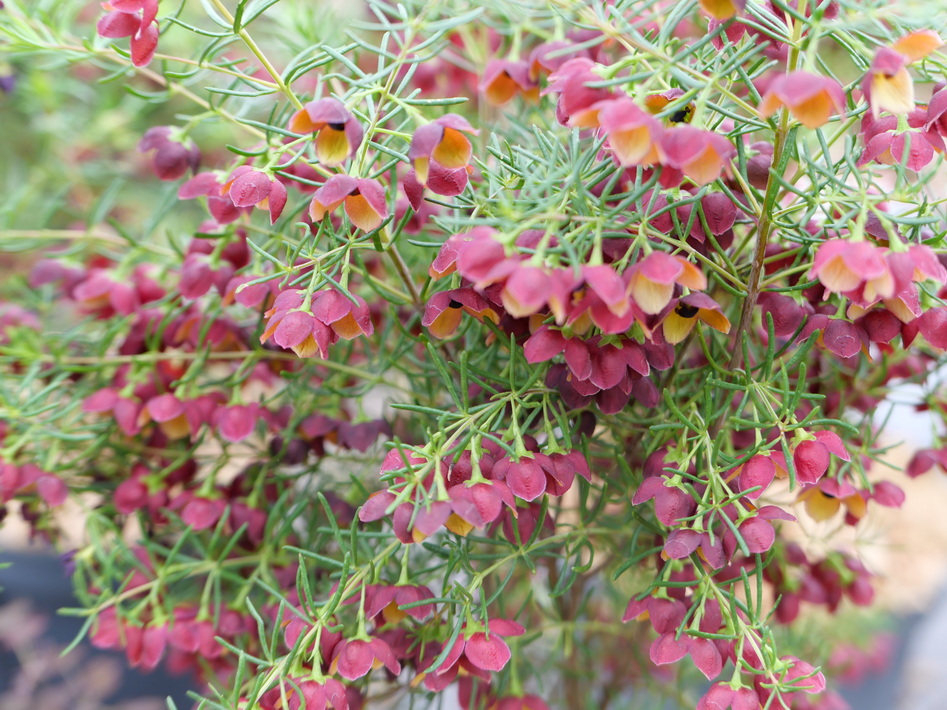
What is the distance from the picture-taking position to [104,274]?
29.3 inches

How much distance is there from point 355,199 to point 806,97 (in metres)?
0.26

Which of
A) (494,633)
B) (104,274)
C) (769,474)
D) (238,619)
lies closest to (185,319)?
(104,274)

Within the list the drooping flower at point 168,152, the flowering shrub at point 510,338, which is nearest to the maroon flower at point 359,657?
the flowering shrub at point 510,338

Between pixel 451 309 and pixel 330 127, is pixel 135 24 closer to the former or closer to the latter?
pixel 330 127

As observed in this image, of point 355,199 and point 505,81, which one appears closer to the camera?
point 355,199

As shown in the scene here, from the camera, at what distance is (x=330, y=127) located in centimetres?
45

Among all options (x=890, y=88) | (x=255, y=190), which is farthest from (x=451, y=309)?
(x=890, y=88)

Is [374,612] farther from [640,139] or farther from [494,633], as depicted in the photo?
[640,139]

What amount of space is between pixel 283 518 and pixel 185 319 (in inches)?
8.3

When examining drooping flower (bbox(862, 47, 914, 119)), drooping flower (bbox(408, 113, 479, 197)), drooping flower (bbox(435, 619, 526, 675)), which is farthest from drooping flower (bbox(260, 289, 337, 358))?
drooping flower (bbox(862, 47, 914, 119))

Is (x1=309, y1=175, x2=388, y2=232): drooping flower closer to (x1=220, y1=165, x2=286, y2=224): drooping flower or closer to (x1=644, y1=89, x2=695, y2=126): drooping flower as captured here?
(x1=220, y1=165, x2=286, y2=224): drooping flower

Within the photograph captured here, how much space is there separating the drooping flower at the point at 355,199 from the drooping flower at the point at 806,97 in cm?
22

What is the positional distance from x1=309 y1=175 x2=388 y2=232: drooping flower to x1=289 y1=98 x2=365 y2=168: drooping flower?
0.01m

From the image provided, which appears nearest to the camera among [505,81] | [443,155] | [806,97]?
[806,97]
